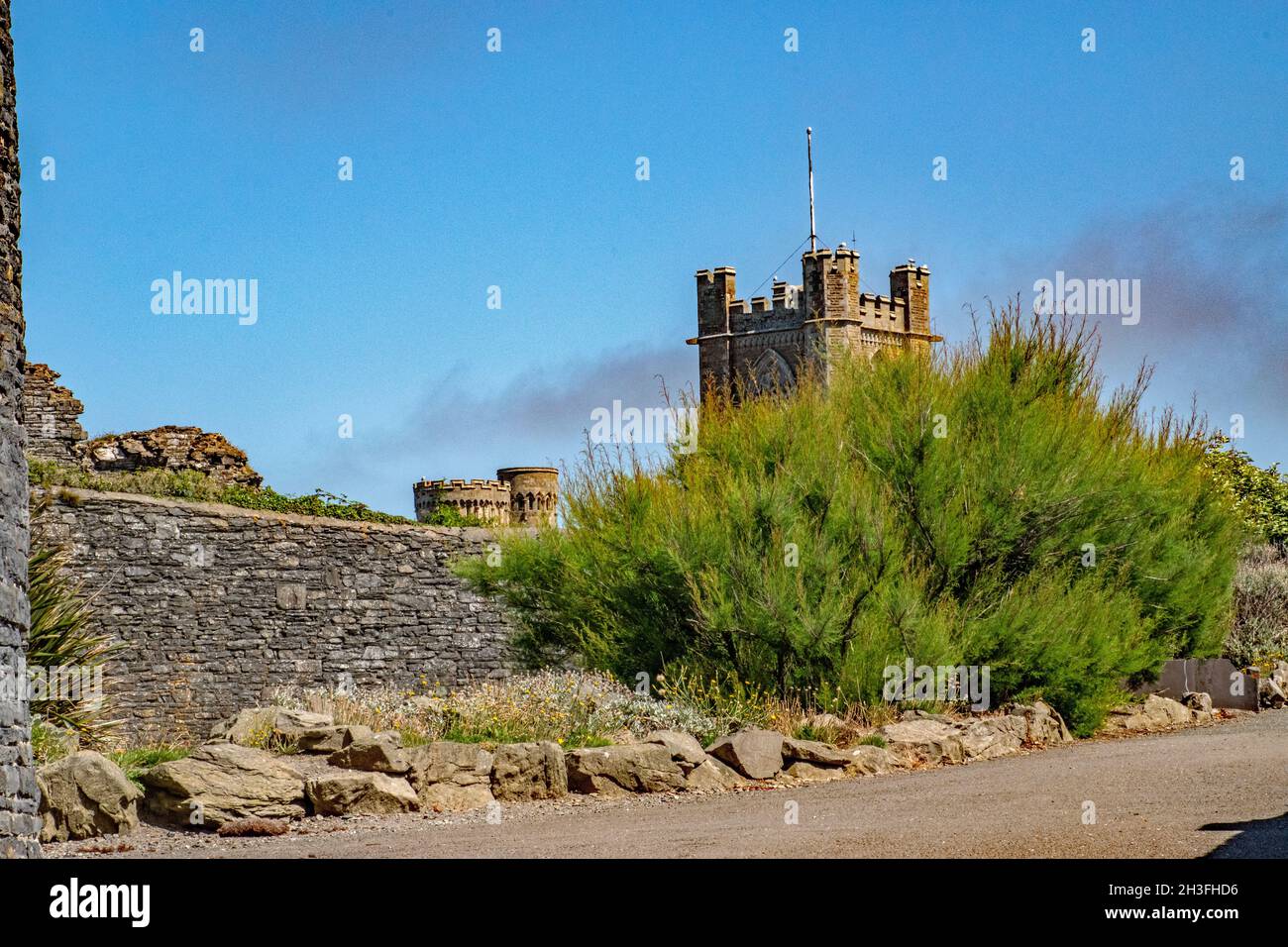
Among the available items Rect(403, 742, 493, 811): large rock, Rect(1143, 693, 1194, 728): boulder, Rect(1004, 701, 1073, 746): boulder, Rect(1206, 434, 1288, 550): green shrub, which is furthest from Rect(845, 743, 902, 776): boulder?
Rect(1206, 434, 1288, 550): green shrub

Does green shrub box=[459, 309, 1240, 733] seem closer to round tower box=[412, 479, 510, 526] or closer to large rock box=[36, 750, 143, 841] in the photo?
large rock box=[36, 750, 143, 841]

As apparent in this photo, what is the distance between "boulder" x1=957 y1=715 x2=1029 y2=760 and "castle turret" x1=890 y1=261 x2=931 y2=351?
4974cm

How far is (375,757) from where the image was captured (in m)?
12.4

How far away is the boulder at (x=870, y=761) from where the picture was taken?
14180 mm

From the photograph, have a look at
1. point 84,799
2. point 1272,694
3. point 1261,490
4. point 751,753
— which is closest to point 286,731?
point 84,799

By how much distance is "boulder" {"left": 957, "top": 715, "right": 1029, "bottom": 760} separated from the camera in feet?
49.9

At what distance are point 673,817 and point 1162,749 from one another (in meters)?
6.24

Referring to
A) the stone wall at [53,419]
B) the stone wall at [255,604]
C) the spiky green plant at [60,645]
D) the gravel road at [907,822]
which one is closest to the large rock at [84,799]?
the gravel road at [907,822]

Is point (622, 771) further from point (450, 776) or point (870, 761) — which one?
point (870, 761)

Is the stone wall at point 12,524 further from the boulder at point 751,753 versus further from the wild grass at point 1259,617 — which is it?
the wild grass at point 1259,617

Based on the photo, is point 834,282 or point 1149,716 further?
point 834,282

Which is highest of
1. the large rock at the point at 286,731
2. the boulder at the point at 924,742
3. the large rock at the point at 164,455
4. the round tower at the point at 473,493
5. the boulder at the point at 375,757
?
the round tower at the point at 473,493

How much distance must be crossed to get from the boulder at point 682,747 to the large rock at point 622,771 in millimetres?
111

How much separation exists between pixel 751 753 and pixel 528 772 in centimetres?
222
